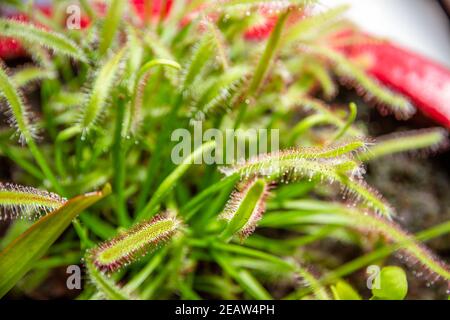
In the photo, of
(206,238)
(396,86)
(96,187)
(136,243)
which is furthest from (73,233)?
(396,86)

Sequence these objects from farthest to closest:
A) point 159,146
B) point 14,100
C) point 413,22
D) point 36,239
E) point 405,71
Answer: point 413,22, point 405,71, point 159,146, point 14,100, point 36,239

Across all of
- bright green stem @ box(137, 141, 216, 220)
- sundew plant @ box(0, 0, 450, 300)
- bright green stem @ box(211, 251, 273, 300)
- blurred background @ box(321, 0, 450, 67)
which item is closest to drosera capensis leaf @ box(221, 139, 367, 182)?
sundew plant @ box(0, 0, 450, 300)

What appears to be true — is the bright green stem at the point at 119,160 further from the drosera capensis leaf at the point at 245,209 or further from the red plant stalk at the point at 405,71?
the red plant stalk at the point at 405,71

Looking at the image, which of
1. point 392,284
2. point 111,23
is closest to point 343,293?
point 392,284

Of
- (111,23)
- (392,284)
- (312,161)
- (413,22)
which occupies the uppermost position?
(413,22)

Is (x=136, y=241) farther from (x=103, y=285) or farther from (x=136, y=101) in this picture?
(x=136, y=101)

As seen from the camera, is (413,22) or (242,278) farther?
(413,22)
